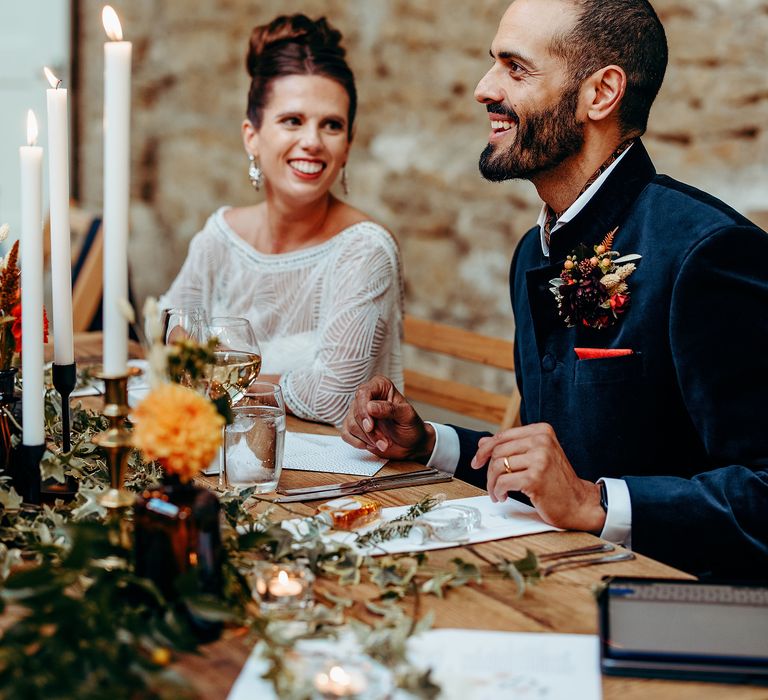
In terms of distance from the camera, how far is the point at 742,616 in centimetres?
94

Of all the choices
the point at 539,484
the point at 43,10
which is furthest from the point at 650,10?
the point at 43,10

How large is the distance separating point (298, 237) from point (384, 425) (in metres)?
1.05

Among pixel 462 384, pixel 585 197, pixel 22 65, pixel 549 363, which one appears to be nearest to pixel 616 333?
pixel 549 363

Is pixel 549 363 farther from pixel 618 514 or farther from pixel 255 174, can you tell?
pixel 255 174

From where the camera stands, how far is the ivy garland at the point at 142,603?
2.55ft

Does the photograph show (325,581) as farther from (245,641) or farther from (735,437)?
(735,437)

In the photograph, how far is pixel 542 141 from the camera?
176cm

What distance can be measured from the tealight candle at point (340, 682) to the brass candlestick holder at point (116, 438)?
31 cm

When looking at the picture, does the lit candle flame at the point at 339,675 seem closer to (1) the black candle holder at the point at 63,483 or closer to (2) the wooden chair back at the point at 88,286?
(1) the black candle holder at the point at 63,483

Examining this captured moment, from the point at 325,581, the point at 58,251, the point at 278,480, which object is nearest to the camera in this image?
the point at 325,581

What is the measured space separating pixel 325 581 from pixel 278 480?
320 millimetres

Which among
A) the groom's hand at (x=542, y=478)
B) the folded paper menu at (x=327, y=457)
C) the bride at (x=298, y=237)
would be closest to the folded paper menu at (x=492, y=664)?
the groom's hand at (x=542, y=478)

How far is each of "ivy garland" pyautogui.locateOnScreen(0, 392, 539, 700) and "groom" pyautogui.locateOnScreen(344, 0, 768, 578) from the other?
289mm

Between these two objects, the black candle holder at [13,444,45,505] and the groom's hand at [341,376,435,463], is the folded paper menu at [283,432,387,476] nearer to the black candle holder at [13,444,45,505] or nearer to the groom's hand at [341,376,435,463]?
the groom's hand at [341,376,435,463]
